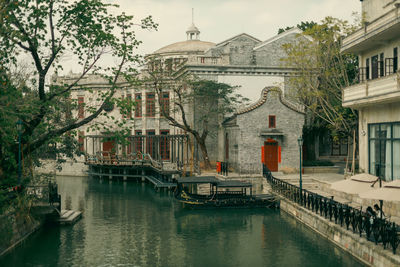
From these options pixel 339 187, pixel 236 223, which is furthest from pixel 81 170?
pixel 339 187

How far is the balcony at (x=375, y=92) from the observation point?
19.5 metres

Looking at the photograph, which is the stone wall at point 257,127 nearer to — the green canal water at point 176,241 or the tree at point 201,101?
the tree at point 201,101

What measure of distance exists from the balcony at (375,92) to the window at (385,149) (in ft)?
4.97

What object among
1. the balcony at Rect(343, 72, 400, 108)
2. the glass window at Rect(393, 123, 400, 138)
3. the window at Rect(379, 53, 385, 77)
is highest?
the window at Rect(379, 53, 385, 77)

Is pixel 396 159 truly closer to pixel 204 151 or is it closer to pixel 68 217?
pixel 68 217

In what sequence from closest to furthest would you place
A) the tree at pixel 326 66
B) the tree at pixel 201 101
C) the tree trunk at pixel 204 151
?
1. the tree at pixel 326 66
2. the tree at pixel 201 101
3. the tree trunk at pixel 204 151

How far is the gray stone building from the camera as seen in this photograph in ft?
115

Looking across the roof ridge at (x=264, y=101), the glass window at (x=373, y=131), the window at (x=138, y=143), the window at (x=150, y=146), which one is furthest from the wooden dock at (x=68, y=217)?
the window at (x=138, y=143)

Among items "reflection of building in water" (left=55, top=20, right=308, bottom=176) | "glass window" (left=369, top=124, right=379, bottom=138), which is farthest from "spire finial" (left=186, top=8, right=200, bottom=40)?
"glass window" (left=369, top=124, right=379, bottom=138)

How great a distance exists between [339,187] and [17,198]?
1281 centimetres

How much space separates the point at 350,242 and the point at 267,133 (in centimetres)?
1877

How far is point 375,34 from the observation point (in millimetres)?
21516

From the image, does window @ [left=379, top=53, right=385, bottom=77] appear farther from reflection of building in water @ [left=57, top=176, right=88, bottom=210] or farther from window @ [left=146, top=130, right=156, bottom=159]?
window @ [left=146, top=130, right=156, bottom=159]

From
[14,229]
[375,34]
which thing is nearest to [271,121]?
[375,34]
